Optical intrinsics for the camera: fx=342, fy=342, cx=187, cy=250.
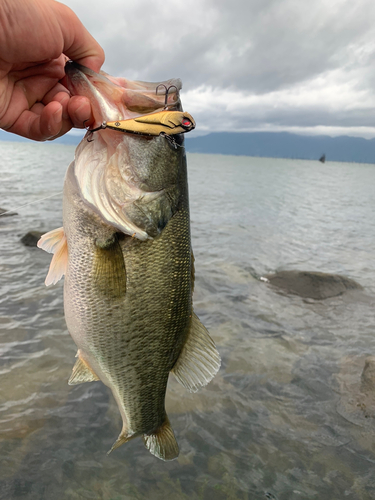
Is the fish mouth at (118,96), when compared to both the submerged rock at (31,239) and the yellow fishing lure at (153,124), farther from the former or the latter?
the submerged rock at (31,239)

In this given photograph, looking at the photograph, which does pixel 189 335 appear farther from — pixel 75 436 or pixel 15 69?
pixel 75 436

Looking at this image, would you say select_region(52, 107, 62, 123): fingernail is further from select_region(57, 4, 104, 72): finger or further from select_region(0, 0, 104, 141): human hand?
select_region(57, 4, 104, 72): finger

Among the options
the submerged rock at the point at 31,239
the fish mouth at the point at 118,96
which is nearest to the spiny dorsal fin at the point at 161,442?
the fish mouth at the point at 118,96

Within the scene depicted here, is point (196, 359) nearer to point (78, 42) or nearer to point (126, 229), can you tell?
point (126, 229)

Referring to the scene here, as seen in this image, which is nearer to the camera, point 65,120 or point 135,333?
point 135,333

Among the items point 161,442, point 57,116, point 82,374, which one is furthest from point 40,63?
point 161,442

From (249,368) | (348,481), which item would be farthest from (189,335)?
(249,368)

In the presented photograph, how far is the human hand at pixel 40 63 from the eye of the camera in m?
2.23

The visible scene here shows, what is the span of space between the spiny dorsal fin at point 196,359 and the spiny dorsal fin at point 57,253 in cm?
106

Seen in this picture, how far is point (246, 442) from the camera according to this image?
498cm

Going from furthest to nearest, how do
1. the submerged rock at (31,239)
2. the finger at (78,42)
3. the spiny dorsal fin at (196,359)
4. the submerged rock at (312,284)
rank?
1. the submerged rock at (31,239)
2. the submerged rock at (312,284)
3. the spiny dorsal fin at (196,359)
4. the finger at (78,42)

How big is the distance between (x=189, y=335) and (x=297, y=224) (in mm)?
20475

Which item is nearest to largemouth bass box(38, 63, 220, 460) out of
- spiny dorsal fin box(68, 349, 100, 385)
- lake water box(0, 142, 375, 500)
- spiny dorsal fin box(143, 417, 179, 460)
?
spiny dorsal fin box(68, 349, 100, 385)

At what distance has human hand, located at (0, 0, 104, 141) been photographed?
2.23 metres
